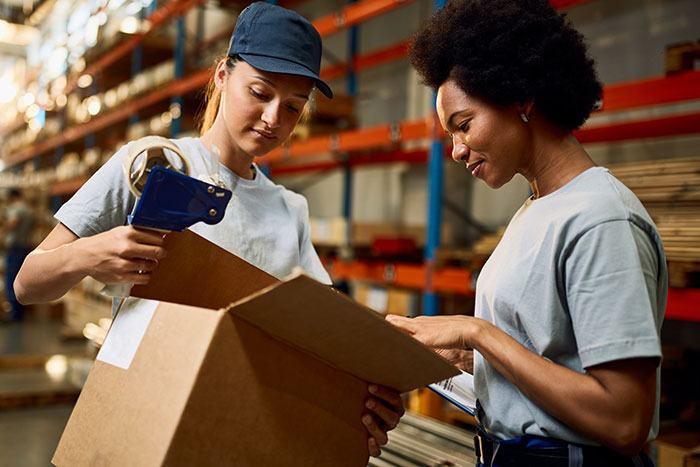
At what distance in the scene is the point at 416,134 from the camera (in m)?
4.05

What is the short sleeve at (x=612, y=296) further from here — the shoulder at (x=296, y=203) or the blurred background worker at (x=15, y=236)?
the blurred background worker at (x=15, y=236)

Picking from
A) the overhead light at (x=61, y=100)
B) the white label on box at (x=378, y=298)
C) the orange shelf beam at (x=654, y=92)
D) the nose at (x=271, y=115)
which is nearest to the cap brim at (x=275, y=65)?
the nose at (x=271, y=115)

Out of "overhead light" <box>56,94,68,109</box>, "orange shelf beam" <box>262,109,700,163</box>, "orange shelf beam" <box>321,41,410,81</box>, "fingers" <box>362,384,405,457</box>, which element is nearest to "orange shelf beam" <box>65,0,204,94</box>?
"overhead light" <box>56,94,68,109</box>

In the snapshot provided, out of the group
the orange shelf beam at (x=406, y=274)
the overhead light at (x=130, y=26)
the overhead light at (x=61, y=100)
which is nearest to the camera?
the orange shelf beam at (x=406, y=274)

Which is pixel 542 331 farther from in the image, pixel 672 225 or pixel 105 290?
pixel 672 225

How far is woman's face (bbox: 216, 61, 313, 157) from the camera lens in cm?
171

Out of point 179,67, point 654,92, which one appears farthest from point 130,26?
point 654,92

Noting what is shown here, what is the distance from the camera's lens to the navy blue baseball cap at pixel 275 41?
1.64 meters

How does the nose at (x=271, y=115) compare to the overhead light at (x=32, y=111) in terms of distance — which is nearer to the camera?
the nose at (x=271, y=115)

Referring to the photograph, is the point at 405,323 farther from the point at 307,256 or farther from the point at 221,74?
the point at 221,74

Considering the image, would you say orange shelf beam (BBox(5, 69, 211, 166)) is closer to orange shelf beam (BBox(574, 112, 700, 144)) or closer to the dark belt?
orange shelf beam (BBox(574, 112, 700, 144))

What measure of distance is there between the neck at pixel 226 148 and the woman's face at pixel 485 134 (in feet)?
2.04

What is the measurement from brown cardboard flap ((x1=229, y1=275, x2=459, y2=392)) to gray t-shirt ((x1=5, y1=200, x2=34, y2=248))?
1065 centimetres

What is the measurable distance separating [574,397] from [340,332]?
0.42 metres
